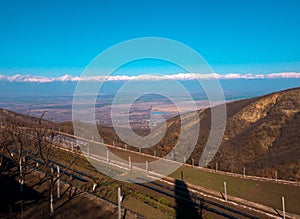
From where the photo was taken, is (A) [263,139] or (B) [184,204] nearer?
(B) [184,204]

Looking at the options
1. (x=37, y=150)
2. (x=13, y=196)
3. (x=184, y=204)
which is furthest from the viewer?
(x=37, y=150)

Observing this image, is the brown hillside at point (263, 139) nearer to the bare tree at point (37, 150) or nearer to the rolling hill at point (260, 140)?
the rolling hill at point (260, 140)

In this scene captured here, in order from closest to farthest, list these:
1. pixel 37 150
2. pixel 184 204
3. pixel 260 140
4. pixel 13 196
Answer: pixel 184 204, pixel 13 196, pixel 37 150, pixel 260 140

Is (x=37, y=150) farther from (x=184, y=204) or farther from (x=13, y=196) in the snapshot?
(x=184, y=204)

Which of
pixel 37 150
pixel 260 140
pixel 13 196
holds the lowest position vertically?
pixel 260 140

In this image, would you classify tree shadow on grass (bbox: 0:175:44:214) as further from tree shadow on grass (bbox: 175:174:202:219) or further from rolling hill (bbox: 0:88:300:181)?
rolling hill (bbox: 0:88:300:181)

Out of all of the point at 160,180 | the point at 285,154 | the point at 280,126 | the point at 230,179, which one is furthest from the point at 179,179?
the point at 280,126

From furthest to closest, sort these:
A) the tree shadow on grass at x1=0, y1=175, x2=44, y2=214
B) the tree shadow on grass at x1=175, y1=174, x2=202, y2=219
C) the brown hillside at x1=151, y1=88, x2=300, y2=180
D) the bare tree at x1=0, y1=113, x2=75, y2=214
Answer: the brown hillside at x1=151, y1=88, x2=300, y2=180 < the tree shadow on grass at x1=0, y1=175, x2=44, y2=214 < the bare tree at x1=0, y1=113, x2=75, y2=214 < the tree shadow on grass at x1=175, y1=174, x2=202, y2=219

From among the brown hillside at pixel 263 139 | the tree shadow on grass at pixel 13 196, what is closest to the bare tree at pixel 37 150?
the tree shadow on grass at pixel 13 196

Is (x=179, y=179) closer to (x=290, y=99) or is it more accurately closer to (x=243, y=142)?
(x=243, y=142)

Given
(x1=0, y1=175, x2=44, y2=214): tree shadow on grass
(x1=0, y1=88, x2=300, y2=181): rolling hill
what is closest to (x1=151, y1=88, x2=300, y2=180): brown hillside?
(x1=0, y1=88, x2=300, y2=181): rolling hill

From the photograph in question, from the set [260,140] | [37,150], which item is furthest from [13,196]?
[260,140]
